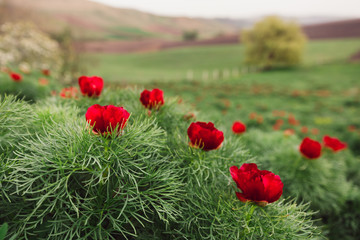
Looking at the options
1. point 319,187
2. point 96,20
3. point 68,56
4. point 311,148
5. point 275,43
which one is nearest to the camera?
point 311,148

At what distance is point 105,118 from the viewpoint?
43.0 inches

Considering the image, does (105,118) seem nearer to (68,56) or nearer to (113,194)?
(113,194)

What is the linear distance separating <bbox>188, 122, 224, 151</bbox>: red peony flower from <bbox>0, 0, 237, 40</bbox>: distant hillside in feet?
48.9

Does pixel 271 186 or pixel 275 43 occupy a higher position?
pixel 271 186

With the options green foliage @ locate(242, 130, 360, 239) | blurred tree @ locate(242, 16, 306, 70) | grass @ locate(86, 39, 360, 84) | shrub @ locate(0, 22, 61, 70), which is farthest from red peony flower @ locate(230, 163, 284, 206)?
grass @ locate(86, 39, 360, 84)

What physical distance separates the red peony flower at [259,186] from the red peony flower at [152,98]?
2.56 ft

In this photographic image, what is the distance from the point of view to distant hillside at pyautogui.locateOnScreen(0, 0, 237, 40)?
14.5 m

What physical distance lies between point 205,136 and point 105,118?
0.52 metres

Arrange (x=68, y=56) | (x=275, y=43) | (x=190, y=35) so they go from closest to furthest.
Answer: (x=68, y=56) < (x=275, y=43) < (x=190, y=35)

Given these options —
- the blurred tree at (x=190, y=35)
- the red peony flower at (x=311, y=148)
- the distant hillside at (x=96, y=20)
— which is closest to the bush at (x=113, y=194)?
the red peony flower at (x=311, y=148)

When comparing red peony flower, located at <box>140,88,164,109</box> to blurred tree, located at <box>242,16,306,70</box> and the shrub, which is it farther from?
blurred tree, located at <box>242,16,306,70</box>

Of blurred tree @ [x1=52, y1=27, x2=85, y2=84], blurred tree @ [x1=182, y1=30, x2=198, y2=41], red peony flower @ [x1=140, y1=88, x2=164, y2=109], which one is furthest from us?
blurred tree @ [x1=182, y1=30, x2=198, y2=41]

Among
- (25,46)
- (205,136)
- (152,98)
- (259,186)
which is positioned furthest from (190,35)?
(259,186)

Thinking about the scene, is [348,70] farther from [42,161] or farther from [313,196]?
[42,161]
